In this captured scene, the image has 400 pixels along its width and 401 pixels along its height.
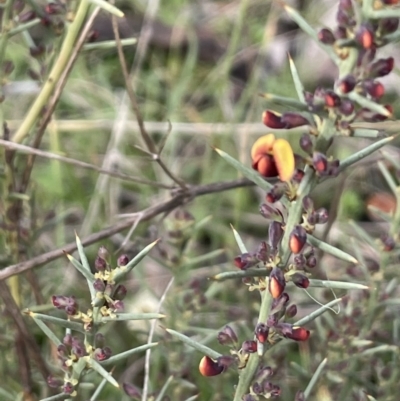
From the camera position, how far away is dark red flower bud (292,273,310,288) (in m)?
0.85

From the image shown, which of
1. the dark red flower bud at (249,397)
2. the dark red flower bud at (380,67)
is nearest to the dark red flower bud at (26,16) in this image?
the dark red flower bud at (380,67)

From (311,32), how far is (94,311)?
513mm

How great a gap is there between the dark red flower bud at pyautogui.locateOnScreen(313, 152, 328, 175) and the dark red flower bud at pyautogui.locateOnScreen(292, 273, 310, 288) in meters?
0.15

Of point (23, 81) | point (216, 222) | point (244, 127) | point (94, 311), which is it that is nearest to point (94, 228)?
point (216, 222)

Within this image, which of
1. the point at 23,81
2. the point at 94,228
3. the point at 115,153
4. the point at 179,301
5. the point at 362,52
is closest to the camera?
the point at 362,52

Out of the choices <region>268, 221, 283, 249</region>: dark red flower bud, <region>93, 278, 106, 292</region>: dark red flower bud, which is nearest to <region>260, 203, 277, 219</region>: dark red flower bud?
<region>268, 221, 283, 249</region>: dark red flower bud

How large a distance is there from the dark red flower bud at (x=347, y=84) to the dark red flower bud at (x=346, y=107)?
0.02m

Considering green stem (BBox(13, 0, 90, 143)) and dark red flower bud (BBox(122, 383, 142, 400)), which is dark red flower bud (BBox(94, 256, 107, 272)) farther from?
green stem (BBox(13, 0, 90, 143))

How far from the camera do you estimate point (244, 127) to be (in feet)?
7.96

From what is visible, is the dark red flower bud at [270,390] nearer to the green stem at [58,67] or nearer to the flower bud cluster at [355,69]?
the flower bud cluster at [355,69]

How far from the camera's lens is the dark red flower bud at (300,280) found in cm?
85

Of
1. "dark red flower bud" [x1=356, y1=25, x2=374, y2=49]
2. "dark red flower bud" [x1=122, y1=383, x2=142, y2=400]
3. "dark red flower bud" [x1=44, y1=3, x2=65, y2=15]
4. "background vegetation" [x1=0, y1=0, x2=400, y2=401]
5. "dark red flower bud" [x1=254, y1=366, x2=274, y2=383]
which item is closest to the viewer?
"dark red flower bud" [x1=356, y1=25, x2=374, y2=49]

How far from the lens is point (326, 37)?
0.86 m

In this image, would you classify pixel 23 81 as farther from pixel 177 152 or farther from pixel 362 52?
pixel 362 52
